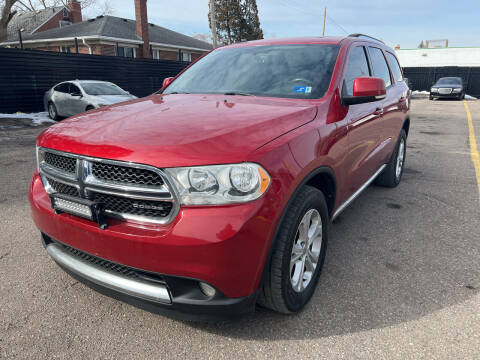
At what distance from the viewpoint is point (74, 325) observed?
7.45 feet

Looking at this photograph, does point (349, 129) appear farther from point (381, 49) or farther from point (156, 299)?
point (381, 49)

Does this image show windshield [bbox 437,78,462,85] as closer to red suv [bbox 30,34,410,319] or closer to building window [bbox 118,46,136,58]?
building window [bbox 118,46,136,58]

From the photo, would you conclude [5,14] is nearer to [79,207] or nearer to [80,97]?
[80,97]

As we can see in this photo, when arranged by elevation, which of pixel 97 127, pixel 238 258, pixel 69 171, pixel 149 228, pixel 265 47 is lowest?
pixel 238 258

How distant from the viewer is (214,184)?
1815 millimetres

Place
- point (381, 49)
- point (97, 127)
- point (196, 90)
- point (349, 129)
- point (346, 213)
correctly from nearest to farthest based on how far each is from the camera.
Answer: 1. point (97, 127)
2. point (349, 129)
3. point (196, 90)
4. point (346, 213)
5. point (381, 49)

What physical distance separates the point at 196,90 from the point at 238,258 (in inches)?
77.2

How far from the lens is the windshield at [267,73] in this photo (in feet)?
9.53

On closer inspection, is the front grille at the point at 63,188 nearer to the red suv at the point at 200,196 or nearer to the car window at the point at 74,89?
the red suv at the point at 200,196

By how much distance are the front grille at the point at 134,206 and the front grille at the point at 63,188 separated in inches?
8.2

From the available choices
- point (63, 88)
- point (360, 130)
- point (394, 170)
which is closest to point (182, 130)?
point (360, 130)

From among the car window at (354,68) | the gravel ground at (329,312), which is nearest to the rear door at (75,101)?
the gravel ground at (329,312)

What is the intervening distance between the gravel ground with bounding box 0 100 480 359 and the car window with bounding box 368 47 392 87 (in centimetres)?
165

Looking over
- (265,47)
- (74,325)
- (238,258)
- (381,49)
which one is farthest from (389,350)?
(381,49)
